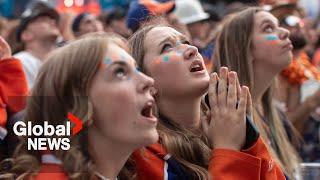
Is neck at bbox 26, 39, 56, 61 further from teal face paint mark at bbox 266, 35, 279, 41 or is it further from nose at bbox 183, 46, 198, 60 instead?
nose at bbox 183, 46, 198, 60

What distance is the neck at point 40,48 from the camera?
237 inches

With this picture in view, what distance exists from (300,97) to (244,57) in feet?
6.97

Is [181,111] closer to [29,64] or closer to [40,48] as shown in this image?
[29,64]

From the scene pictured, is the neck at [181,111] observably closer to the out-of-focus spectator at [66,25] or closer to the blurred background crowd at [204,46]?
the blurred background crowd at [204,46]

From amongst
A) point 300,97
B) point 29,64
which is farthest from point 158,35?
point 300,97

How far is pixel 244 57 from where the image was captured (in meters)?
4.45

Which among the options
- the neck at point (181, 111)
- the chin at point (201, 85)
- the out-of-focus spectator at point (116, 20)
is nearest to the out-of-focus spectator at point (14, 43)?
the out-of-focus spectator at point (116, 20)

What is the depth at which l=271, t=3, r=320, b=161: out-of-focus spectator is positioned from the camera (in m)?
6.17

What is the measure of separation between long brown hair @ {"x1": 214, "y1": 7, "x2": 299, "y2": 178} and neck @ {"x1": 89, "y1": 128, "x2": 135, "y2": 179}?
1.79m

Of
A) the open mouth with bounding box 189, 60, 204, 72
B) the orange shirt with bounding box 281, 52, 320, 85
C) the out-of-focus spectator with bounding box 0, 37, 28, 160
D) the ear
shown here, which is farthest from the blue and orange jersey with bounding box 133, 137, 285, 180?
the orange shirt with bounding box 281, 52, 320, 85

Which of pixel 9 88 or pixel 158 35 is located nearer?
pixel 158 35

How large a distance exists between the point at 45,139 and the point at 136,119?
297 millimetres

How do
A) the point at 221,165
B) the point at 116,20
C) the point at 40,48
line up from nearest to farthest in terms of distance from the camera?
the point at 221,165
the point at 40,48
the point at 116,20

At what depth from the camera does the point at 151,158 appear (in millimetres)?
3035
